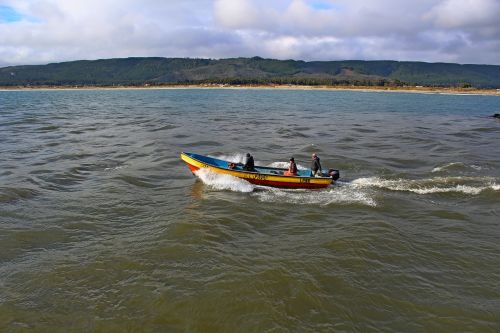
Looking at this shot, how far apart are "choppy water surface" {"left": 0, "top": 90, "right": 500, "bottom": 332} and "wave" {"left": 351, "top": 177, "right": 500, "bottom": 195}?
15cm

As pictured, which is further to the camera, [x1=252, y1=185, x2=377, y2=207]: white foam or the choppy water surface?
[x1=252, y1=185, x2=377, y2=207]: white foam

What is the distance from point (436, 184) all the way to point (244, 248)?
14.1 metres

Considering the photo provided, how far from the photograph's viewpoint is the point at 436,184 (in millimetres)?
23141

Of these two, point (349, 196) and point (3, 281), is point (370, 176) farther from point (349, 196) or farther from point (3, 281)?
point (3, 281)

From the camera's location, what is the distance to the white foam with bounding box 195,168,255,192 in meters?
22.5

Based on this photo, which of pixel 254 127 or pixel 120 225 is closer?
pixel 120 225

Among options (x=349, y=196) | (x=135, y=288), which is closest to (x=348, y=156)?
(x=349, y=196)

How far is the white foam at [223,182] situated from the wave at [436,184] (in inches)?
257

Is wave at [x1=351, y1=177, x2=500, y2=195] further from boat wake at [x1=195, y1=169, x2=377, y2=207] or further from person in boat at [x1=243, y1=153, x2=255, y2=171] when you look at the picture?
person in boat at [x1=243, y1=153, x2=255, y2=171]

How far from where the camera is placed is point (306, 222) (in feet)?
57.7

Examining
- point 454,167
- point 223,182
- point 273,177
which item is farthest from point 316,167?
point 454,167

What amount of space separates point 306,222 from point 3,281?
1171 cm

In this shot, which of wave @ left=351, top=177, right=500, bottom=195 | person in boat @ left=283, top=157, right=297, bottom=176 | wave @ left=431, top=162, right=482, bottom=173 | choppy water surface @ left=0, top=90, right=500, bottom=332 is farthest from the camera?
wave @ left=431, top=162, right=482, bottom=173

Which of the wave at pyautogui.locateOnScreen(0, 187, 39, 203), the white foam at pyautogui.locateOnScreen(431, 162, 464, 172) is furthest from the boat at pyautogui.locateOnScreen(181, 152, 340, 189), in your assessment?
the wave at pyautogui.locateOnScreen(0, 187, 39, 203)
